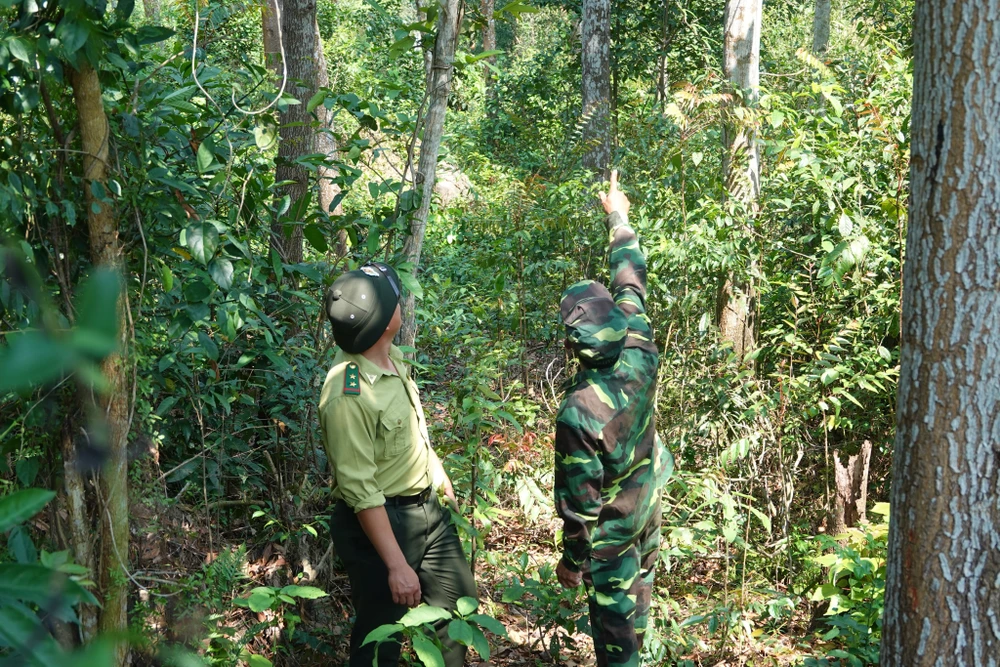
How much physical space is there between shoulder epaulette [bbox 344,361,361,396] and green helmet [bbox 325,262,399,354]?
0.27 feet

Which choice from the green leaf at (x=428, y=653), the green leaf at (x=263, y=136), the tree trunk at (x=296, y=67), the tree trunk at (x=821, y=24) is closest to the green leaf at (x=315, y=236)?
the green leaf at (x=263, y=136)

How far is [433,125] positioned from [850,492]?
2987 millimetres

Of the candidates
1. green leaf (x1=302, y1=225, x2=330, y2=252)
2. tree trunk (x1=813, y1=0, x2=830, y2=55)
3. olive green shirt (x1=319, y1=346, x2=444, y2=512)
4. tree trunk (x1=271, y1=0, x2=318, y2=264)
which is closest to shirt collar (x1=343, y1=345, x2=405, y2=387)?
olive green shirt (x1=319, y1=346, x2=444, y2=512)

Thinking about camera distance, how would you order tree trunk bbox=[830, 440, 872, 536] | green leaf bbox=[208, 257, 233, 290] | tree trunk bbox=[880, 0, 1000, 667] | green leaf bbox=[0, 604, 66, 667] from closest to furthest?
green leaf bbox=[0, 604, 66, 667]
tree trunk bbox=[880, 0, 1000, 667]
green leaf bbox=[208, 257, 233, 290]
tree trunk bbox=[830, 440, 872, 536]

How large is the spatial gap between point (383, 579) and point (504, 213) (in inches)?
186

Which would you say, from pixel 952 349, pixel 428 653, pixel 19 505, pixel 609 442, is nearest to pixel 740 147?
pixel 609 442

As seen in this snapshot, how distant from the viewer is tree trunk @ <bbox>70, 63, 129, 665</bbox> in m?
2.66

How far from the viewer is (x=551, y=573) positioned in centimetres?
406

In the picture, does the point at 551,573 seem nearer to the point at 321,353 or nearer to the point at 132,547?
the point at 321,353

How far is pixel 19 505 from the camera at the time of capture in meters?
0.71

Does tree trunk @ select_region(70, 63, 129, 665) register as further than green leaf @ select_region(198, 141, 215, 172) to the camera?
No

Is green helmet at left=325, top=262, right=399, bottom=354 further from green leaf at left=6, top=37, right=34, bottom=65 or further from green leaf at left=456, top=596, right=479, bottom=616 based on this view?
green leaf at left=6, top=37, right=34, bottom=65

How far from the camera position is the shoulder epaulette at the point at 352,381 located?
3023mm

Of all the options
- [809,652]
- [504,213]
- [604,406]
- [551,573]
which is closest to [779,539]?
[809,652]
